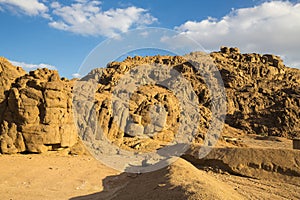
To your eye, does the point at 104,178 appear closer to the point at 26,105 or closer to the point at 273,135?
the point at 26,105

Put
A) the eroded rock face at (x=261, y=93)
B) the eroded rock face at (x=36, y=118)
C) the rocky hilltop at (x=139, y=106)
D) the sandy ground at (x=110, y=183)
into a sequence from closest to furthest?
1. the sandy ground at (x=110, y=183)
2. the eroded rock face at (x=36, y=118)
3. the rocky hilltop at (x=139, y=106)
4. the eroded rock face at (x=261, y=93)

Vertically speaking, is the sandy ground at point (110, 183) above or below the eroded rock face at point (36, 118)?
below

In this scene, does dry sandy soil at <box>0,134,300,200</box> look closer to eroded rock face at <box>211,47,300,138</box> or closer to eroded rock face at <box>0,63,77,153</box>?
eroded rock face at <box>0,63,77,153</box>

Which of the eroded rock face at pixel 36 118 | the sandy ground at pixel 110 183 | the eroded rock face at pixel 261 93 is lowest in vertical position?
the sandy ground at pixel 110 183

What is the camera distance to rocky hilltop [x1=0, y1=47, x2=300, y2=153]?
15.1m

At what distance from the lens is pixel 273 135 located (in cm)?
3625

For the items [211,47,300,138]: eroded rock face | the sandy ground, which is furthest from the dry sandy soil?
[211,47,300,138]: eroded rock face

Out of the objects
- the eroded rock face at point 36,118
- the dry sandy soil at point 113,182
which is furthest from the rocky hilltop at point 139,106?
the dry sandy soil at point 113,182

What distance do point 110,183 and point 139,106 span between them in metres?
13.6

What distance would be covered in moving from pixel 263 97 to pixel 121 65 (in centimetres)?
2295

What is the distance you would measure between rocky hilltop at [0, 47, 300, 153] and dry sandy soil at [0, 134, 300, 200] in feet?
4.83

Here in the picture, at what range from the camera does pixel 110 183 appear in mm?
11594

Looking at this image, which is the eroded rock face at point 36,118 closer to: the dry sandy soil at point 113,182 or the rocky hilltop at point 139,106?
the rocky hilltop at point 139,106

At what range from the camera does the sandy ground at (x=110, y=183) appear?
7.35m
